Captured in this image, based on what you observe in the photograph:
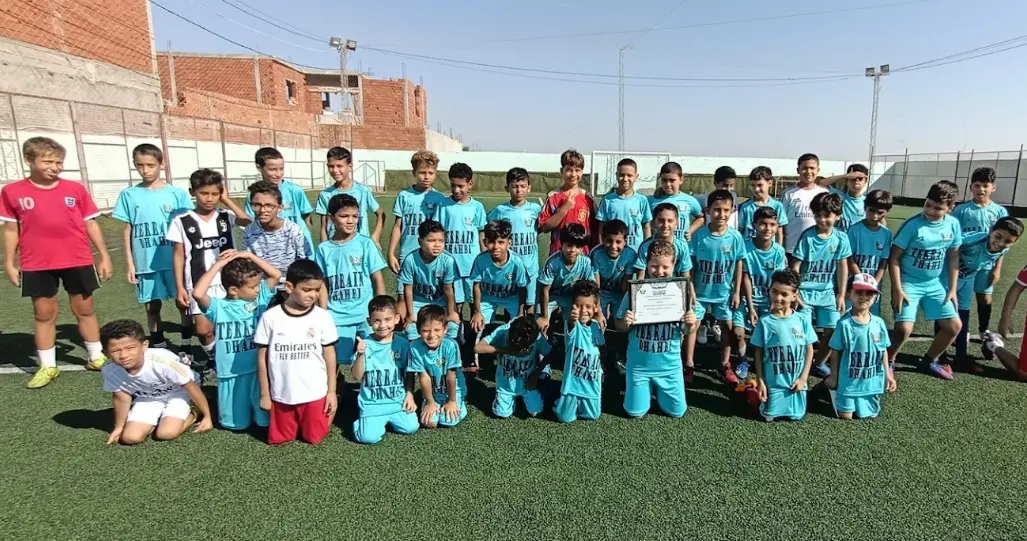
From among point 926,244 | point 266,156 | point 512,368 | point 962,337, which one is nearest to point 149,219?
point 266,156

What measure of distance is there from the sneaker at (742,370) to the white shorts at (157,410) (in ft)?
13.5

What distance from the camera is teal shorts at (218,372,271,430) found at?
351cm

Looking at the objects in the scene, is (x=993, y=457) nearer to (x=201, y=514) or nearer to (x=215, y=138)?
(x=201, y=514)

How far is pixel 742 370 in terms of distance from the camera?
4.50m

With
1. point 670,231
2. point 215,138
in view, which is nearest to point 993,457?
point 670,231

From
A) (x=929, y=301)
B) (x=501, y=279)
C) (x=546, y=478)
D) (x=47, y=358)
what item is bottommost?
(x=546, y=478)

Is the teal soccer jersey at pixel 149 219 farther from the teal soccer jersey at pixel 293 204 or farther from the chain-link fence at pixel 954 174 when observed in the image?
the chain-link fence at pixel 954 174

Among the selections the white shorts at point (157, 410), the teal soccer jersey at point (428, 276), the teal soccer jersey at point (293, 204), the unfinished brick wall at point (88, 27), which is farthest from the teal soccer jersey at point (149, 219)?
the unfinished brick wall at point (88, 27)

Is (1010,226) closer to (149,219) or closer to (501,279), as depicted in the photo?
(501,279)

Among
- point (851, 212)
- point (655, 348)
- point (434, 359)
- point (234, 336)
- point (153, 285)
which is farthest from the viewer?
point (851, 212)

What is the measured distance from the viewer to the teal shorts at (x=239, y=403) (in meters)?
3.51

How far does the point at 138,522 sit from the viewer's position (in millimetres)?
2621

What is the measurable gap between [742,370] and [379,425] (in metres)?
2.98

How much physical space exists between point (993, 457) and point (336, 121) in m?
46.6
